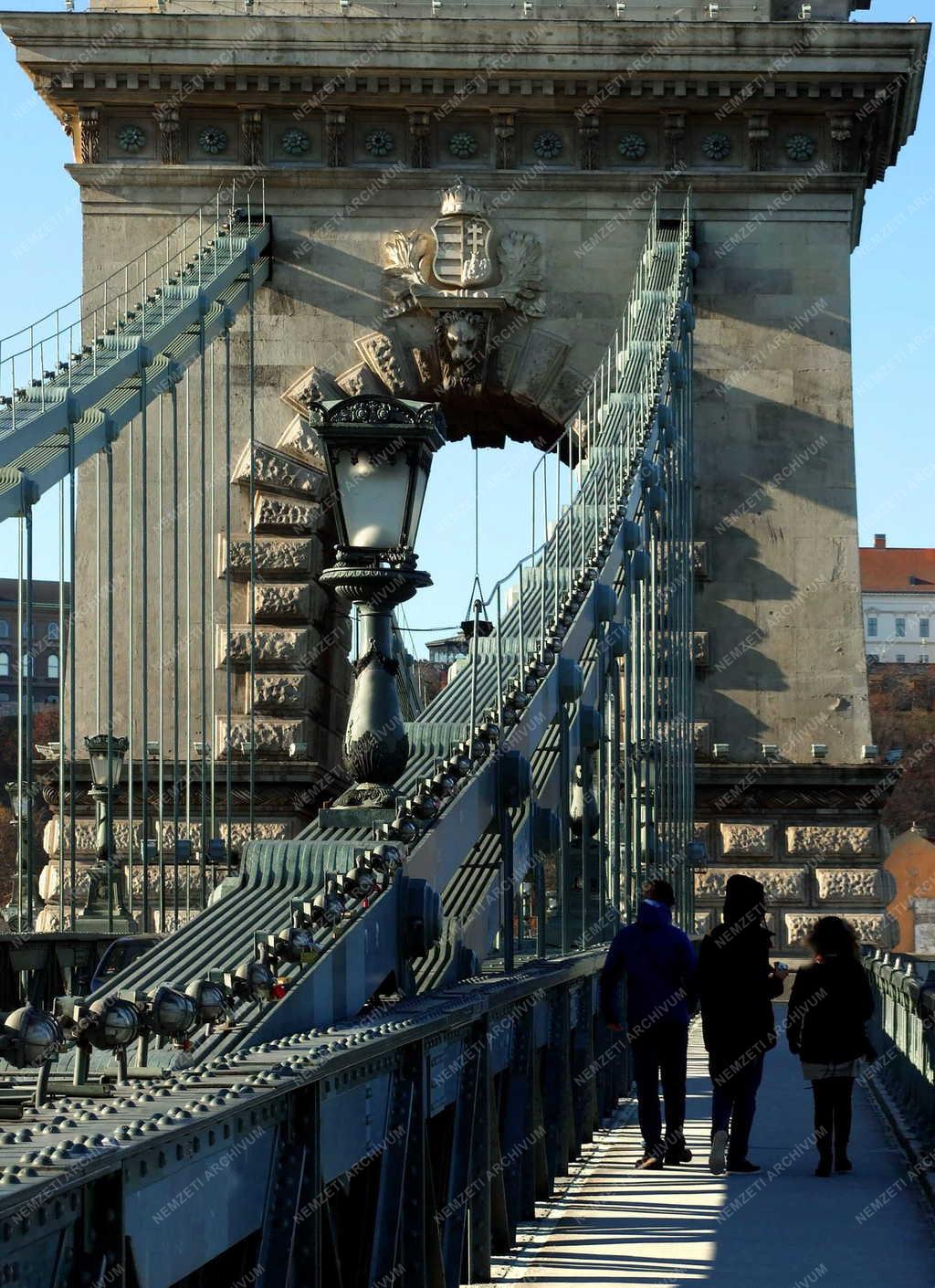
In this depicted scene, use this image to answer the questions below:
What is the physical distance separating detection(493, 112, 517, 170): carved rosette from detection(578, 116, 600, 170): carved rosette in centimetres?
76

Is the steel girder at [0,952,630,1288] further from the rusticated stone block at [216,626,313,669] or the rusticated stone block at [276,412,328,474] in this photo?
the rusticated stone block at [276,412,328,474]

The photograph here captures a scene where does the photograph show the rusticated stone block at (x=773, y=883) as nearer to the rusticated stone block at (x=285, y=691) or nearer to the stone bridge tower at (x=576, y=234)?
the stone bridge tower at (x=576, y=234)

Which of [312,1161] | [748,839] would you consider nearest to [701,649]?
[748,839]

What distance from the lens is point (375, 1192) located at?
22.3ft

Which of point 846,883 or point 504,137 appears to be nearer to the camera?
point 846,883

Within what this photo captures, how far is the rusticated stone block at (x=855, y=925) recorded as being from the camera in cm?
2680

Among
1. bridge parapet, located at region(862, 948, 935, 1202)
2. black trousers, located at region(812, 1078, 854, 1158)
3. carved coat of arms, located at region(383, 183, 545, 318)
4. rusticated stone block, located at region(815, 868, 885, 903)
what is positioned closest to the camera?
black trousers, located at region(812, 1078, 854, 1158)

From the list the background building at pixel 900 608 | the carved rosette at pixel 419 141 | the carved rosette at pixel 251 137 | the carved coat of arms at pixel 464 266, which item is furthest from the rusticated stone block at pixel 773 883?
the background building at pixel 900 608

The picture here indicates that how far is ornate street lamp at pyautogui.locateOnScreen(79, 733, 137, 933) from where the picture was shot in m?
16.7

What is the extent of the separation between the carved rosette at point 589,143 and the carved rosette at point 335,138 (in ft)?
8.62

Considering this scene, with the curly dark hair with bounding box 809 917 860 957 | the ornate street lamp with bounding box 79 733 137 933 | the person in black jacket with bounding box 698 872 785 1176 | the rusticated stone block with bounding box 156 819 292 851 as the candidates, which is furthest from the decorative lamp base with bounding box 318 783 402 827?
the rusticated stone block with bounding box 156 819 292 851

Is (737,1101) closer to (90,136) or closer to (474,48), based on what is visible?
(474,48)

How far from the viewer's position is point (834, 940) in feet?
38.3

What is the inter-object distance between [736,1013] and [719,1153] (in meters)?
0.62
